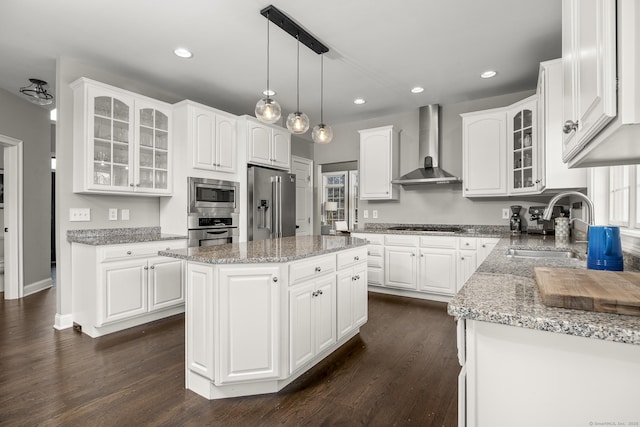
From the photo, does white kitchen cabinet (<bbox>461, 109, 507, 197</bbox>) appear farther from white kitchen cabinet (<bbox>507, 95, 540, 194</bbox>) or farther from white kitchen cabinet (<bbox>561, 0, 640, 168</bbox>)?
white kitchen cabinet (<bbox>561, 0, 640, 168</bbox>)

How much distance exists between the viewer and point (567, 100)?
1138 millimetres

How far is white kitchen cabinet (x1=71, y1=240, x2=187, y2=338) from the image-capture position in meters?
2.82

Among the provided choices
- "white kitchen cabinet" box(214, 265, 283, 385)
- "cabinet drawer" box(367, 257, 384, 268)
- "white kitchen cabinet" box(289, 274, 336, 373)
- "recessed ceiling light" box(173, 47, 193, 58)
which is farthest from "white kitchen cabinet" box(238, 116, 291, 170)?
"white kitchen cabinet" box(214, 265, 283, 385)

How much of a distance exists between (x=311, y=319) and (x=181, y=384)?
2.97 feet

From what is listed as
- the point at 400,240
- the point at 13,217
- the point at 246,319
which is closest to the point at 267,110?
the point at 246,319

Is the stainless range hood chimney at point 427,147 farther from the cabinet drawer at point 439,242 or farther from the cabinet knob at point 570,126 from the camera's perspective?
the cabinet knob at point 570,126

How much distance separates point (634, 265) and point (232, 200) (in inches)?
141

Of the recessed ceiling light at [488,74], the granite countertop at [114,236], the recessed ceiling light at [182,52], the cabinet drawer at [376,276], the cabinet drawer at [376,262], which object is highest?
the recessed ceiling light at [488,74]

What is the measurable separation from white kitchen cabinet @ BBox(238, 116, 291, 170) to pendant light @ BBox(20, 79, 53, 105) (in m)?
2.01

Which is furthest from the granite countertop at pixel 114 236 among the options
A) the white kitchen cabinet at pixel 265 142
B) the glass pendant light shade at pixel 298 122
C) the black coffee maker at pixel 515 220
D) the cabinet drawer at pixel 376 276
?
the black coffee maker at pixel 515 220

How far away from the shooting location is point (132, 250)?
301 cm

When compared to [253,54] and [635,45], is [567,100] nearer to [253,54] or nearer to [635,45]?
[635,45]

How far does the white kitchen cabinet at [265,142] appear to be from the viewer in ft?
13.3

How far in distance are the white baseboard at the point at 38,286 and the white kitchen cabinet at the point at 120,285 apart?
174 centimetres
